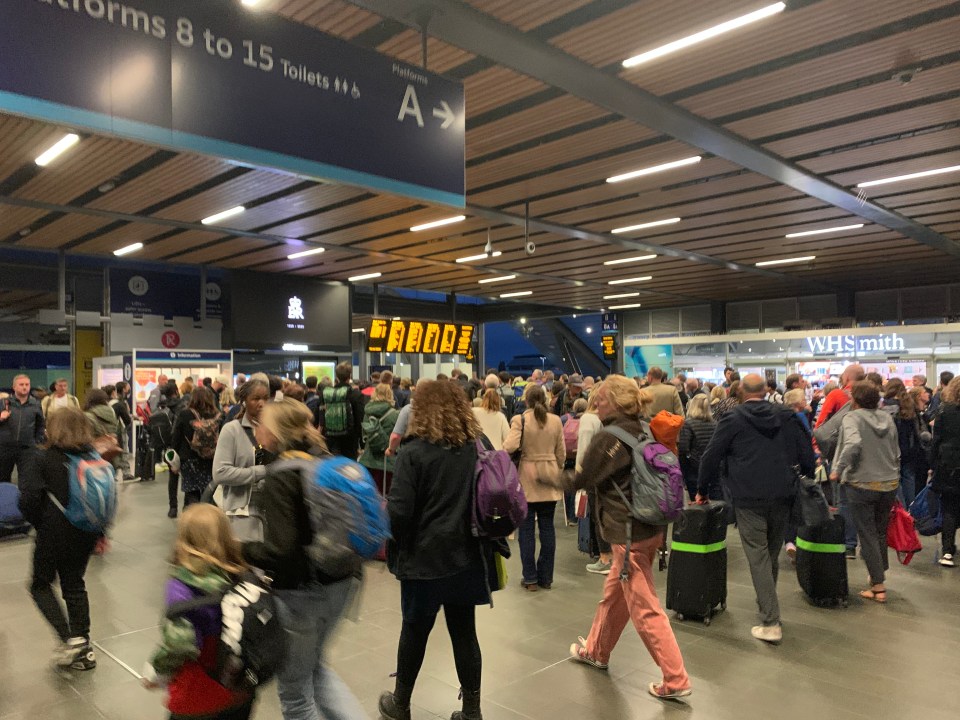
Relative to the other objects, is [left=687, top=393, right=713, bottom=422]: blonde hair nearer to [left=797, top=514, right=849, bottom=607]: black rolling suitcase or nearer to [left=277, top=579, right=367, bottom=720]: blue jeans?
[left=797, top=514, right=849, bottom=607]: black rolling suitcase

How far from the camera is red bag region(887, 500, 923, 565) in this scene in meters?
5.69

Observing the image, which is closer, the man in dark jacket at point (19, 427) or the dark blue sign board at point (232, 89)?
the dark blue sign board at point (232, 89)

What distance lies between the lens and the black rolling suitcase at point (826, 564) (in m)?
5.16

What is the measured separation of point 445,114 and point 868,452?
13.1 feet

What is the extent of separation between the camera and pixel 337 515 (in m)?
2.33

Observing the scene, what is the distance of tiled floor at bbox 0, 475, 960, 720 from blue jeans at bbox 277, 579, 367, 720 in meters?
1.04

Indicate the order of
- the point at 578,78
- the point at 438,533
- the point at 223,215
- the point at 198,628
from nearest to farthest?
the point at 198,628 → the point at 438,533 → the point at 578,78 → the point at 223,215

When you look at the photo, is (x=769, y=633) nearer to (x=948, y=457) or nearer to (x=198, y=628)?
(x=948, y=457)

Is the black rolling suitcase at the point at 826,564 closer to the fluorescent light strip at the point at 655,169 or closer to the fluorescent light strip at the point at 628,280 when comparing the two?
the fluorescent light strip at the point at 655,169

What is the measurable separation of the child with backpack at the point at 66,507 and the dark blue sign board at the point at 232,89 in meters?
1.85

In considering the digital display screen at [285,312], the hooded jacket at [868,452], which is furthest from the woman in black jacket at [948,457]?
the digital display screen at [285,312]

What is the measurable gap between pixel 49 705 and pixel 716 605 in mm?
4146

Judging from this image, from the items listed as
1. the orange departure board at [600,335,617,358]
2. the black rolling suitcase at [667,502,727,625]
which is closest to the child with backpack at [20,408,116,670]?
the black rolling suitcase at [667,502,727,625]

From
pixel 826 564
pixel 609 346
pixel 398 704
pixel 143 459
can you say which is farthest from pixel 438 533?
pixel 609 346
